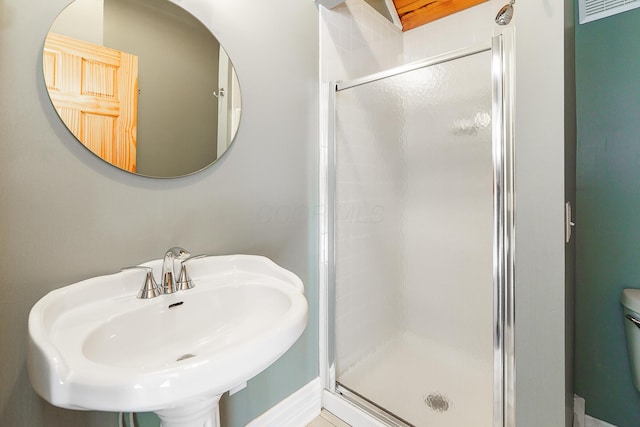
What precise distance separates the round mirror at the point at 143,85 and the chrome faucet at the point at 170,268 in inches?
10.9

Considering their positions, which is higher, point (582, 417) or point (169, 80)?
point (169, 80)

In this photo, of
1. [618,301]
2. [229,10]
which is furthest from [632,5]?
[229,10]

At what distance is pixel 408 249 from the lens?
1517 mm

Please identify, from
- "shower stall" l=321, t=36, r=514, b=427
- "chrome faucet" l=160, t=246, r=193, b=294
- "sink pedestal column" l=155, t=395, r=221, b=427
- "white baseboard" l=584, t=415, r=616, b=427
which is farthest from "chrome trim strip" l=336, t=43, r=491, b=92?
"white baseboard" l=584, t=415, r=616, b=427

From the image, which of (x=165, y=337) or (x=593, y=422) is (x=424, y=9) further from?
(x=593, y=422)

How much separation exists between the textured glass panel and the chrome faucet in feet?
2.68

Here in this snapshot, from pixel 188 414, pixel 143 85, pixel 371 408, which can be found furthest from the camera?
pixel 371 408

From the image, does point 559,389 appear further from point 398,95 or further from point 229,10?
point 229,10

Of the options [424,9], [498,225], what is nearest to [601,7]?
[424,9]

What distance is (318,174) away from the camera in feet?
4.78

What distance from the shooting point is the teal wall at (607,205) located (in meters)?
1.17

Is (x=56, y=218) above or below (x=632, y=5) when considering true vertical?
below

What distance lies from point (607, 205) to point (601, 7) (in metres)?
0.85

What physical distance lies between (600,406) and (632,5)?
5.62 ft
